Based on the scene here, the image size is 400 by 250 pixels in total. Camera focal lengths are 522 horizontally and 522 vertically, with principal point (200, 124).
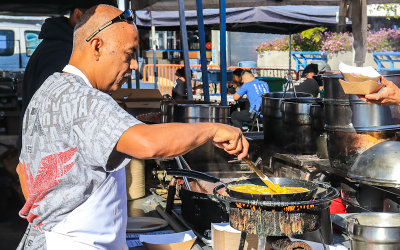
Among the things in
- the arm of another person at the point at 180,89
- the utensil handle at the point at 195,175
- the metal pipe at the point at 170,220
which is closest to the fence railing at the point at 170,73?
the arm of another person at the point at 180,89

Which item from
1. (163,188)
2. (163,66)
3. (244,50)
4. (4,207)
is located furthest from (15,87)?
(244,50)

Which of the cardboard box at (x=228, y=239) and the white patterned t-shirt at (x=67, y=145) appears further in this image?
the cardboard box at (x=228, y=239)

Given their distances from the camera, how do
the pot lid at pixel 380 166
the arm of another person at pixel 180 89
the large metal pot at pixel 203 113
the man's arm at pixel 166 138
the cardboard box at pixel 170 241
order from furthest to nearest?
the arm of another person at pixel 180 89
the large metal pot at pixel 203 113
the cardboard box at pixel 170 241
the pot lid at pixel 380 166
the man's arm at pixel 166 138

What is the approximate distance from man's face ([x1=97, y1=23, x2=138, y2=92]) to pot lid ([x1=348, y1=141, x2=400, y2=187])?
1.42 meters

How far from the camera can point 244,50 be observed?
2088 centimetres

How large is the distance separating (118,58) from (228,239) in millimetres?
1241

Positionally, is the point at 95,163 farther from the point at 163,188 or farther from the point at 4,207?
the point at 4,207

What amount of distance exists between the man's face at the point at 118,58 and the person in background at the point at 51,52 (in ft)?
4.90

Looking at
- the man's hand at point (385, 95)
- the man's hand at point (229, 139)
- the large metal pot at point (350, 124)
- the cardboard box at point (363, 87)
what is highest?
the cardboard box at point (363, 87)

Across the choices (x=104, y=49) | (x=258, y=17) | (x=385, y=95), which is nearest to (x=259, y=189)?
(x=104, y=49)

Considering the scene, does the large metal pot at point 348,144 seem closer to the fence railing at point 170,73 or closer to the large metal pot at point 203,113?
the large metal pot at point 203,113

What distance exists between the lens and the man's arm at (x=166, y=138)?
1646mm

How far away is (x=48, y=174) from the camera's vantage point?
5.98ft

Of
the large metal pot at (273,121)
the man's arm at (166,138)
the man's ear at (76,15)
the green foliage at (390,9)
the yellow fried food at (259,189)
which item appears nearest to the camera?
the man's arm at (166,138)
